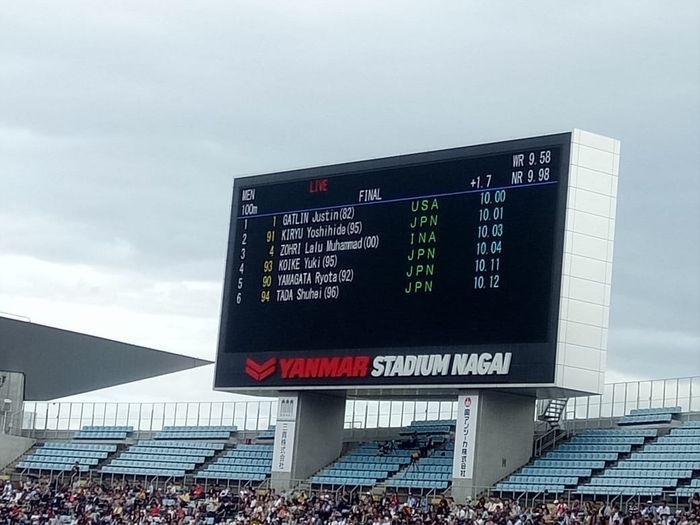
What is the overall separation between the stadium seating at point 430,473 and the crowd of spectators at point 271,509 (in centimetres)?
55

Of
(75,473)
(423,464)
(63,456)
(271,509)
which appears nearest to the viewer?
(271,509)

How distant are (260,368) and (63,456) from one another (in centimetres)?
1279

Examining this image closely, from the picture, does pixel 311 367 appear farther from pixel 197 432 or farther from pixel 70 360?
pixel 70 360

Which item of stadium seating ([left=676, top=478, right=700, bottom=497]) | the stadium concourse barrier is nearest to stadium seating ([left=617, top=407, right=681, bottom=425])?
the stadium concourse barrier

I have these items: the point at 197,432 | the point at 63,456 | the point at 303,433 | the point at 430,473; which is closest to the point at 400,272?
the point at 430,473

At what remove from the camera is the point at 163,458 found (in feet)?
148

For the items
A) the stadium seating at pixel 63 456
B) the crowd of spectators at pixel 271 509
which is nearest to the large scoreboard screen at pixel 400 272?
the crowd of spectators at pixel 271 509

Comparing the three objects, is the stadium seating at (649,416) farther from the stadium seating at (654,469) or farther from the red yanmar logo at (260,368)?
the red yanmar logo at (260,368)

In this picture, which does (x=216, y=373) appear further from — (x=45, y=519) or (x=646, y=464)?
(x=646, y=464)

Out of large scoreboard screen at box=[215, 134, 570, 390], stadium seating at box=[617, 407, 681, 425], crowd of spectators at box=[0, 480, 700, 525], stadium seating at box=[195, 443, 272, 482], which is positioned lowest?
crowd of spectators at box=[0, 480, 700, 525]

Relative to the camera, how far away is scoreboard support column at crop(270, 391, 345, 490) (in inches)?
1503

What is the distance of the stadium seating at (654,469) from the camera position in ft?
103

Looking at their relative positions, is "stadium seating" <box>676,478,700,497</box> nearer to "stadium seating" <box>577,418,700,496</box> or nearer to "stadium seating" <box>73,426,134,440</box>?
"stadium seating" <box>577,418,700,496</box>

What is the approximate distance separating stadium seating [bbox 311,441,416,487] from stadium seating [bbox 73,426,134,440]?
445 inches
